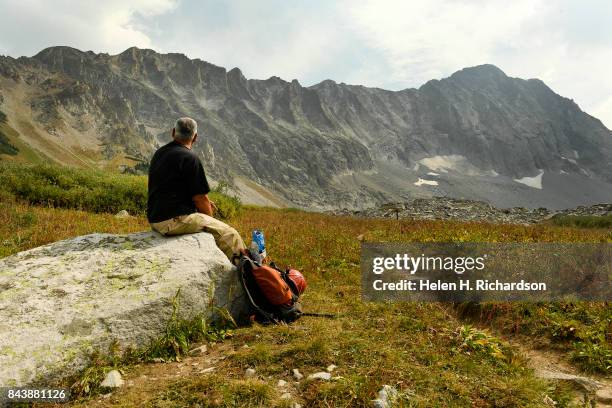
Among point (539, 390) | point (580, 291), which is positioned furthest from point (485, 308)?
point (539, 390)

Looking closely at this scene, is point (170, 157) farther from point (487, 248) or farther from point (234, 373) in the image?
point (487, 248)

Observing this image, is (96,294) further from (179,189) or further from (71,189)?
(71,189)

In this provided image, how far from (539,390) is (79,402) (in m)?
5.35

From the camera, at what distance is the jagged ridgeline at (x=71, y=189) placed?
623 inches

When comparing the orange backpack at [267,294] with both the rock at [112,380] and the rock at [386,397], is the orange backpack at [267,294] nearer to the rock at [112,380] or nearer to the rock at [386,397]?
the rock at [112,380]

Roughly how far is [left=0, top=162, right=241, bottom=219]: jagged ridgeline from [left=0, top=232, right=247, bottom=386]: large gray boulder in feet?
35.1

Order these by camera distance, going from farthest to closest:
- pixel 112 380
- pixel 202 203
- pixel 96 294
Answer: pixel 202 203 → pixel 96 294 → pixel 112 380

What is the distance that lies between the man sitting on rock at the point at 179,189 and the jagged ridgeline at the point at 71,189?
10.5m

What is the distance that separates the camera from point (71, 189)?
1677cm

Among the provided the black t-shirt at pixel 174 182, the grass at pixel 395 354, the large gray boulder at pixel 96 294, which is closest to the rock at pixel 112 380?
the grass at pixel 395 354

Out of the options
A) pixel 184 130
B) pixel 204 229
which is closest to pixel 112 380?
pixel 204 229

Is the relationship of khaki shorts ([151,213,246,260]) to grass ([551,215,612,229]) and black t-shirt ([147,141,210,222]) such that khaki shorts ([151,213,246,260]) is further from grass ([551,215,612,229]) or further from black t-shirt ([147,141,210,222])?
grass ([551,215,612,229])

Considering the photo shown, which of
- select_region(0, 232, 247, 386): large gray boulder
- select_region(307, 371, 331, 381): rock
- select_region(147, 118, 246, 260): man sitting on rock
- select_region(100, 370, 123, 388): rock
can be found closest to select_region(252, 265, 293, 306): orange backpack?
select_region(0, 232, 247, 386): large gray boulder

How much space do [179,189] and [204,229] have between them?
894 millimetres
